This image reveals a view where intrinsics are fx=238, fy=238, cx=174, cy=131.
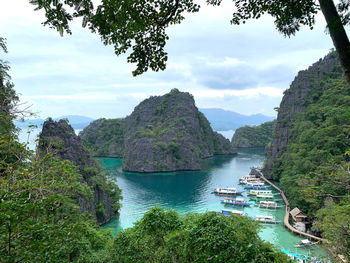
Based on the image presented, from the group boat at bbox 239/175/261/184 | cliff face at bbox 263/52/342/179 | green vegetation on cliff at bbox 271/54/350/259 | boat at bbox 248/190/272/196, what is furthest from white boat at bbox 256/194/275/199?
cliff face at bbox 263/52/342/179

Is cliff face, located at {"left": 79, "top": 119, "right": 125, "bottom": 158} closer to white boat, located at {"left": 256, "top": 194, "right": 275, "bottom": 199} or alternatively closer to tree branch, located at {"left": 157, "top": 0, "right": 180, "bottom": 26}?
white boat, located at {"left": 256, "top": 194, "right": 275, "bottom": 199}

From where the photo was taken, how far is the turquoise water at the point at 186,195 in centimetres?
2202

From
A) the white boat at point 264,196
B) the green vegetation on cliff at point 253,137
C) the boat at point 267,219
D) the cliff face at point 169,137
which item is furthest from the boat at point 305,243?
the green vegetation on cliff at point 253,137

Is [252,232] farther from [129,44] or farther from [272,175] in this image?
[272,175]

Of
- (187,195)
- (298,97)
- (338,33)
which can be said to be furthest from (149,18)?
(298,97)

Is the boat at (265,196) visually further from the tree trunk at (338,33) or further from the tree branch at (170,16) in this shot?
the tree branch at (170,16)

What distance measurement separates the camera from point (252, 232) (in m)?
9.98

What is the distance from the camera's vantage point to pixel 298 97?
46.7m

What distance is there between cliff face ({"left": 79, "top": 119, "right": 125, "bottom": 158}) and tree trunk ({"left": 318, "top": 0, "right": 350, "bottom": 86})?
241 feet

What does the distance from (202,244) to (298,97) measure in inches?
1793

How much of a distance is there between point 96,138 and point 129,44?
82.0 meters

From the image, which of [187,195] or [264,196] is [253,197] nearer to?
[264,196]

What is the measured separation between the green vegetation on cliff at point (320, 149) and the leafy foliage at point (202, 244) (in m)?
3.79

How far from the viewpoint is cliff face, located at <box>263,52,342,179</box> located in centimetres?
4350
